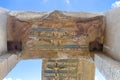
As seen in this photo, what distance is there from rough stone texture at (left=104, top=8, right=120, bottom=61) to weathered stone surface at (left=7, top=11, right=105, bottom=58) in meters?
0.22

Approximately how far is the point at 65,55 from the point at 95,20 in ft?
2.70

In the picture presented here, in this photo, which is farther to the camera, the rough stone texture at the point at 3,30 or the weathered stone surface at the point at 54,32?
the weathered stone surface at the point at 54,32

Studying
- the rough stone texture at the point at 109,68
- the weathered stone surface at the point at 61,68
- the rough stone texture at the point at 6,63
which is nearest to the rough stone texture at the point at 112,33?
the rough stone texture at the point at 109,68

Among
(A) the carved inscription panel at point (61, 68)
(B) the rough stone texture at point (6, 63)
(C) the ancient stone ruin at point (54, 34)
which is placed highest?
(C) the ancient stone ruin at point (54, 34)

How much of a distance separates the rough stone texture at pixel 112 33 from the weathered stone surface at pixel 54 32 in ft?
0.72

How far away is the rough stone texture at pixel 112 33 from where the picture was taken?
3.67m

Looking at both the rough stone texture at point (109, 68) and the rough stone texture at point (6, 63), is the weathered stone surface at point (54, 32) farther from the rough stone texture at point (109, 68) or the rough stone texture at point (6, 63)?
the rough stone texture at point (109, 68)

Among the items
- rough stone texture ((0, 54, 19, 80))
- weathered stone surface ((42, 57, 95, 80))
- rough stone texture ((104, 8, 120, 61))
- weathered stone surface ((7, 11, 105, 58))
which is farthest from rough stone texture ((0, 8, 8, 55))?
weathered stone surface ((42, 57, 95, 80))

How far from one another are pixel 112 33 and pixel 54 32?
3.41ft

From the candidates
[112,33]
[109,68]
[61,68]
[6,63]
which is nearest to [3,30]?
[6,63]

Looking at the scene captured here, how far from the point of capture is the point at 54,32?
454 centimetres

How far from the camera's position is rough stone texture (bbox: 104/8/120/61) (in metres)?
3.67

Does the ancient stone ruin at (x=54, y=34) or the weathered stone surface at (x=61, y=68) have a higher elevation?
the ancient stone ruin at (x=54, y=34)

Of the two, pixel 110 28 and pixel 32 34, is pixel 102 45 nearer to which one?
pixel 110 28
